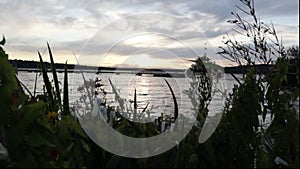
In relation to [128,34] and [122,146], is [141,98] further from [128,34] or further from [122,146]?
[122,146]

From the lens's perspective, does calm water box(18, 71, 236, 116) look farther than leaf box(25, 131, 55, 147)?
Yes

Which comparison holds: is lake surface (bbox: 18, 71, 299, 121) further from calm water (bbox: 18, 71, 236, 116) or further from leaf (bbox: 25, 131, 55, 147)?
leaf (bbox: 25, 131, 55, 147)

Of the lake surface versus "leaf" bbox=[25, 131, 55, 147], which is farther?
the lake surface

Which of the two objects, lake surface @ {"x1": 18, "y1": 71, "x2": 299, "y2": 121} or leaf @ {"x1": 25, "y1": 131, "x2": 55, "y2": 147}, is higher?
lake surface @ {"x1": 18, "y1": 71, "x2": 299, "y2": 121}

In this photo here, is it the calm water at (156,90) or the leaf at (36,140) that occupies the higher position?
the calm water at (156,90)

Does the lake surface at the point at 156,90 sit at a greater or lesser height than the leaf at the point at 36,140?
greater

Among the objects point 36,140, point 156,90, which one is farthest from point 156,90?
point 36,140

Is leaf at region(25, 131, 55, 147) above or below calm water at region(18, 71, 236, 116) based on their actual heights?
below

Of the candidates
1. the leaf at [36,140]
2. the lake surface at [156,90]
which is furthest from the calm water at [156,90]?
the leaf at [36,140]

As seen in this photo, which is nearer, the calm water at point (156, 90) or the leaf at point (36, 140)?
the leaf at point (36, 140)

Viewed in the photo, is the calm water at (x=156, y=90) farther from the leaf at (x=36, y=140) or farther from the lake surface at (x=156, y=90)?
the leaf at (x=36, y=140)

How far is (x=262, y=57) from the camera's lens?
254cm

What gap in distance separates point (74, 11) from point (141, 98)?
2.76 ft

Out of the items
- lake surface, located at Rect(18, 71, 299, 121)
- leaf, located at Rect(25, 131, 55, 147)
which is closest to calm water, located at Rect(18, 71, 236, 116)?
lake surface, located at Rect(18, 71, 299, 121)
